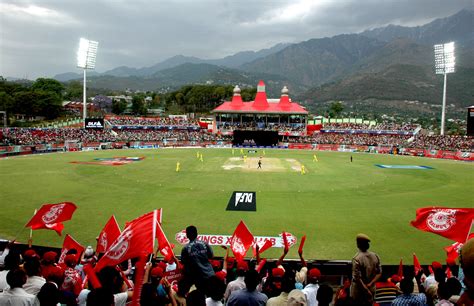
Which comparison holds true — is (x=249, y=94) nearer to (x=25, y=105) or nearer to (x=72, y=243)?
(x=25, y=105)

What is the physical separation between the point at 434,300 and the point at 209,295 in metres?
4.76

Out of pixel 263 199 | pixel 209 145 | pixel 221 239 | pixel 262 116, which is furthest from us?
pixel 262 116

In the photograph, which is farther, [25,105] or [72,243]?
[25,105]

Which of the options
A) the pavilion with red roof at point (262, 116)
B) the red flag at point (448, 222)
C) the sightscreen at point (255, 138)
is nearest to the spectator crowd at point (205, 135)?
the pavilion with red roof at point (262, 116)

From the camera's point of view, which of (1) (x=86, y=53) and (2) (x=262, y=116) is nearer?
(1) (x=86, y=53)

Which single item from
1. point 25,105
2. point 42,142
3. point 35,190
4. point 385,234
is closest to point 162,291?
point 385,234

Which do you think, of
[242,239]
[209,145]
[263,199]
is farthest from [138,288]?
[209,145]

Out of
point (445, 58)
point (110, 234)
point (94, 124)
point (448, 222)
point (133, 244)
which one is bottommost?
point (110, 234)

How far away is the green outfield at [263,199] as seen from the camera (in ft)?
61.3

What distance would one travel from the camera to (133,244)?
7.27 meters

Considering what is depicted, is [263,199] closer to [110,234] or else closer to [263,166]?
[110,234]

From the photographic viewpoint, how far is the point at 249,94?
163 meters

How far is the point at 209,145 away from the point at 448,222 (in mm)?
73940

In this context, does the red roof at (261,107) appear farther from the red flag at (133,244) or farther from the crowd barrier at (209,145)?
the red flag at (133,244)
